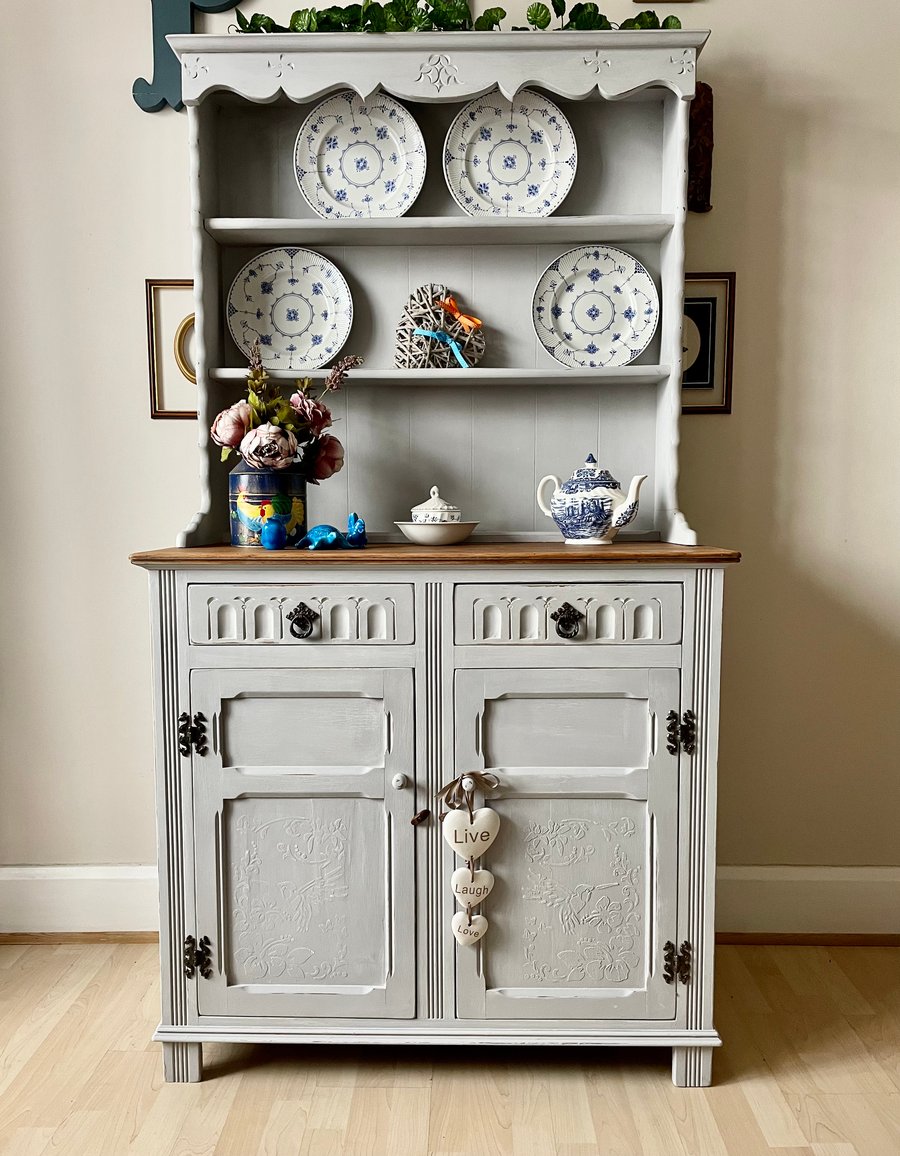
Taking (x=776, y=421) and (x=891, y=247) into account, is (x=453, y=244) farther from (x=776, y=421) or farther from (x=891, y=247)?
(x=891, y=247)

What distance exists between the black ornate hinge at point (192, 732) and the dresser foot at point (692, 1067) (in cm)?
110

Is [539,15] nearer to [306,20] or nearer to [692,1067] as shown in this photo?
[306,20]

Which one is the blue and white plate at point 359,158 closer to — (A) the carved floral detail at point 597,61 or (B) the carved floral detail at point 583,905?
(A) the carved floral detail at point 597,61

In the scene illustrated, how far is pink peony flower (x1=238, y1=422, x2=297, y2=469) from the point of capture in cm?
181

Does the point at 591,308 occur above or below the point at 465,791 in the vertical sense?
above

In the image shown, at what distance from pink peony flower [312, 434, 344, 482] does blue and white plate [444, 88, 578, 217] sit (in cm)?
63

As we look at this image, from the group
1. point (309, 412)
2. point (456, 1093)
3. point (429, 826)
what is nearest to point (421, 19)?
point (309, 412)

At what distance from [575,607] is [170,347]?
1.27 meters

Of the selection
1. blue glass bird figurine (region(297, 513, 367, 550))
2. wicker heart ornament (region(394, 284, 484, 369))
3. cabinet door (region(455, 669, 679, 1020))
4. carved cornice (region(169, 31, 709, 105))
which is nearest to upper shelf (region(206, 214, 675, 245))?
wicker heart ornament (region(394, 284, 484, 369))

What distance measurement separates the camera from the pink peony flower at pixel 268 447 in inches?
71.1

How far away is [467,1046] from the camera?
6.18ft

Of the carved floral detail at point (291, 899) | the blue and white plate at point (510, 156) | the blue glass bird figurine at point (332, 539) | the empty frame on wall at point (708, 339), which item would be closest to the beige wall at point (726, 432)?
the empty frame on wall at point (708, 339)

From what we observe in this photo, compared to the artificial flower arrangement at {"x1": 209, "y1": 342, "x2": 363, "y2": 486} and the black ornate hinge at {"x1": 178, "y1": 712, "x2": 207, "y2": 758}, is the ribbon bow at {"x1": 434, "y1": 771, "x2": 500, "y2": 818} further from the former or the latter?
the artificial flower arrangement at {"x1": 209, "y1": 342, "x2": 363, "y2": 486}

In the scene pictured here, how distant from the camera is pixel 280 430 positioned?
5.98 ft
